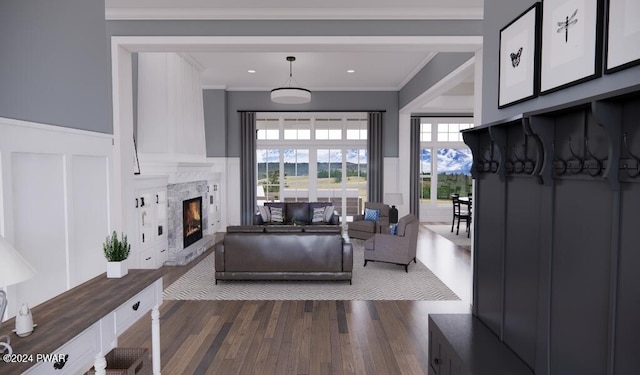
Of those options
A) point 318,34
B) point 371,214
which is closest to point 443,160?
point 371,214

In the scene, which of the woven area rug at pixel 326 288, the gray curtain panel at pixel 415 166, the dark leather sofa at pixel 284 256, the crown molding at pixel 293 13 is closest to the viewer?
the crown molding at pixel 293 13

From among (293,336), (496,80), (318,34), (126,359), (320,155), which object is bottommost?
(293,336)

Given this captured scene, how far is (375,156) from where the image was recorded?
33.2ft

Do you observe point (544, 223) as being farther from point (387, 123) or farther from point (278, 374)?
point (387, 123)

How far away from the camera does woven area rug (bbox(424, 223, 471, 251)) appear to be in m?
8.19

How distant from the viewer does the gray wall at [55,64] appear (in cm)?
188

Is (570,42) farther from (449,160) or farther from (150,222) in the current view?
(449,160)

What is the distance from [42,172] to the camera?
2.16m

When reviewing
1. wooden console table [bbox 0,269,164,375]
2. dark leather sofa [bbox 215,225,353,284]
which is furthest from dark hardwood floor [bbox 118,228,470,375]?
wooden console table [bbox 0,269,164,375]

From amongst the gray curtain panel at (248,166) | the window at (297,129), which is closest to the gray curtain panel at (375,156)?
the window at (297,129)

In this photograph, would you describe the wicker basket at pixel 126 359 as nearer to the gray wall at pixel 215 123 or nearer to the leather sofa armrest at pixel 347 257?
the leather sofa armrest at pixel 347 257

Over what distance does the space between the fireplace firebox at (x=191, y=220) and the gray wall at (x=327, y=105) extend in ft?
8.29

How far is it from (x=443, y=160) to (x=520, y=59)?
980 centimetres

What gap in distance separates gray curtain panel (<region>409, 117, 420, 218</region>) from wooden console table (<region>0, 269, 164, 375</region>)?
9223 millimetres
